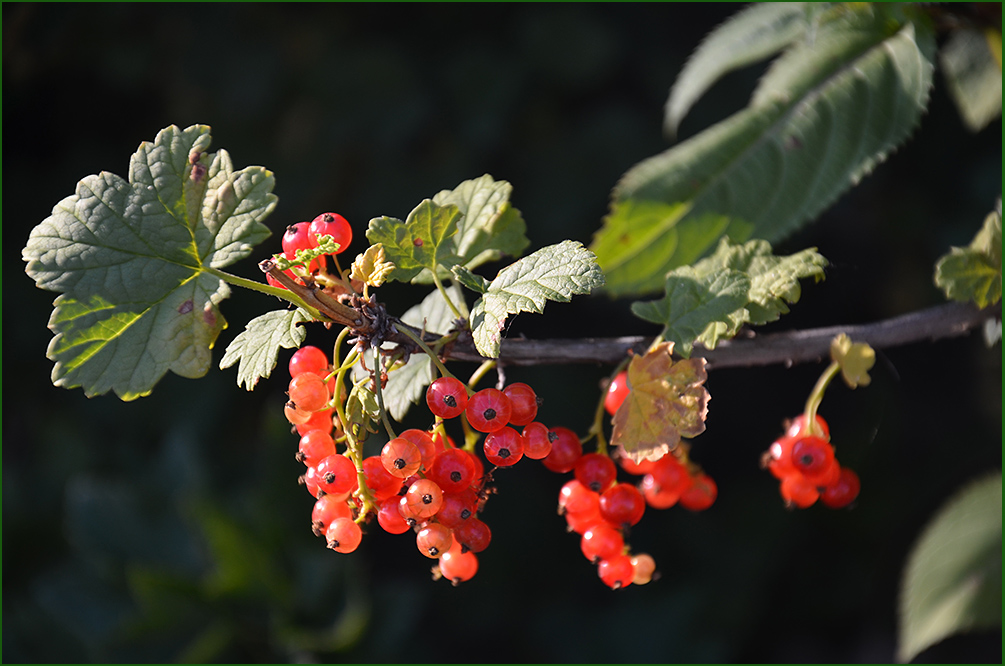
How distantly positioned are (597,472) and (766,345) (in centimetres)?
24

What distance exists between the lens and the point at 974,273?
0.88 m

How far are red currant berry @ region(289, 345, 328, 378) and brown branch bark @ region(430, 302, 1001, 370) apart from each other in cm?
15

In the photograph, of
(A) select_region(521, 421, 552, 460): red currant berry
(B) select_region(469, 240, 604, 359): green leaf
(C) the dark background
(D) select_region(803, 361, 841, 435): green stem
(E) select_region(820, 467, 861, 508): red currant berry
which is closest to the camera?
(B) select_region(469, 240, 604, 359): green leaf

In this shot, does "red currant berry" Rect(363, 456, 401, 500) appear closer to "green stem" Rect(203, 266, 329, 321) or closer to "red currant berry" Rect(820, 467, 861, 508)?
"green stem" Rect(203, 266, 329, 321)

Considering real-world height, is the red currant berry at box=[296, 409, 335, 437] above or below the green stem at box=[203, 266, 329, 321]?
below

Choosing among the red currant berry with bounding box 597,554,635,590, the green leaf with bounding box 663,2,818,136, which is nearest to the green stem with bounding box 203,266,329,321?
the red currant berry with bounding box 597,554,635,590

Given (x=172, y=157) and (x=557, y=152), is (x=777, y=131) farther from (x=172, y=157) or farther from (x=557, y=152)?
(x=557, y=152)

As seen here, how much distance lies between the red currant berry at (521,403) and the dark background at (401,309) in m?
1.33

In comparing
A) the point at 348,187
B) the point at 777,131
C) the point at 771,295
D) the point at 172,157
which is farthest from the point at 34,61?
the point at 771,295

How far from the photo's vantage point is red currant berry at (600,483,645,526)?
2.72 feet

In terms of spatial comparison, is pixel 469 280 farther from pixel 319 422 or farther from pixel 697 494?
pixel 697 494


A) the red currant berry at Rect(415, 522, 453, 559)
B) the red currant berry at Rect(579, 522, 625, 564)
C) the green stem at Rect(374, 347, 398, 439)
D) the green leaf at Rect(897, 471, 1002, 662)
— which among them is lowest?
the green leaf at Rect(897, 471, 1002, 662)

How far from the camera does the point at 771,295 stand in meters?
0.78

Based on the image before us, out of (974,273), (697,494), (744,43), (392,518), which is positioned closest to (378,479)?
(392,518)
